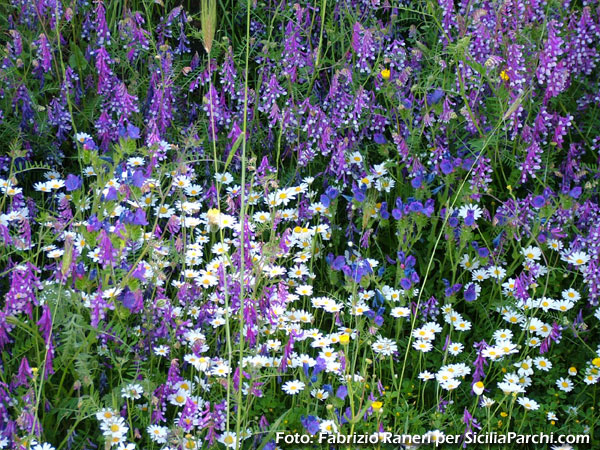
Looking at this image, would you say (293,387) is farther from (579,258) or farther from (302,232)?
(579,258)

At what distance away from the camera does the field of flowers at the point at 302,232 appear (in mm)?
2166

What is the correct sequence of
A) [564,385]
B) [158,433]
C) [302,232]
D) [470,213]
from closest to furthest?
[158,433], [564,385], [470,213], [302,232]

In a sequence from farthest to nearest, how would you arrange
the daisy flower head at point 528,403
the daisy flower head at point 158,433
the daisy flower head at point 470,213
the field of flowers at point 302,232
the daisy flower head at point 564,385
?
the daisy flower head at point 470,213 → the daisy flower head at point 564,385 → the daisy flower head at point 528,403 → the field of flowers at point 302,232 → the daisy flower head at point 158,433

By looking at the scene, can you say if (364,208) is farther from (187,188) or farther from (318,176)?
(187,188)

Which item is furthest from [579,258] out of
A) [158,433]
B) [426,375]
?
[158,433]

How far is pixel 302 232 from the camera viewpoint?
9.20 ft

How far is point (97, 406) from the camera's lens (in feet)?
6.59

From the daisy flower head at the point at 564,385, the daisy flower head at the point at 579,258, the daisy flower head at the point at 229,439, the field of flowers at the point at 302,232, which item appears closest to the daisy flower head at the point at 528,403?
the field of flowers at the point at 302,232

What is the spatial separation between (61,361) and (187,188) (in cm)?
103

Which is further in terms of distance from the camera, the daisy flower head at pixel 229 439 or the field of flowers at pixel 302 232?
the field of flowers at pixel 302 232

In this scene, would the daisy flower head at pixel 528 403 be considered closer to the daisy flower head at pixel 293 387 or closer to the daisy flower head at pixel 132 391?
the daisy flower head at pixel 293 387

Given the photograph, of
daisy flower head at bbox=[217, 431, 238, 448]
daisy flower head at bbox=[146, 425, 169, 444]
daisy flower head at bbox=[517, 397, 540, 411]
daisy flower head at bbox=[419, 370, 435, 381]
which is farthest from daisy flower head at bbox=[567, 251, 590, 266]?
daisy flower head at bbox=[146, 425, 169, 444]

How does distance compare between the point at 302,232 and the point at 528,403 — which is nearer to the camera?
the point at 528,403

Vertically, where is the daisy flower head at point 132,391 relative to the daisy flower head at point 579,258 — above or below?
below
